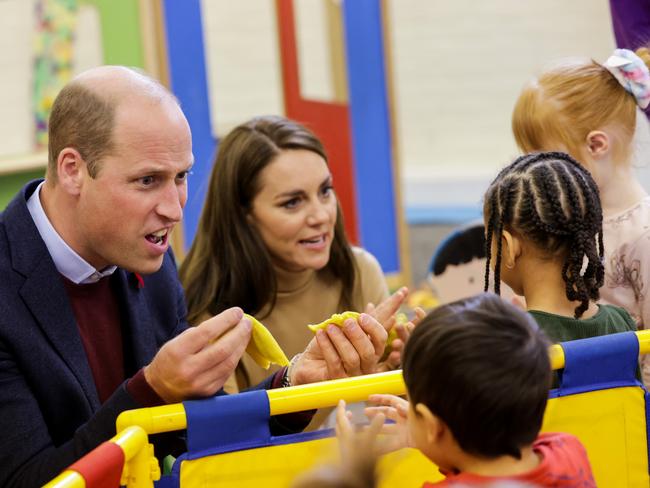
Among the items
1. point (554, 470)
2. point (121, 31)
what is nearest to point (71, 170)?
point (554, 470)

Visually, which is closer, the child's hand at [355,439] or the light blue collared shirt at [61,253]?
the child's hand at [355,439]

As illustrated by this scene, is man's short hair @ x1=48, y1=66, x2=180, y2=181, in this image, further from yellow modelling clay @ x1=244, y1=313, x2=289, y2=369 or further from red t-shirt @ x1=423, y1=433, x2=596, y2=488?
red t-shirt @ x1=423, y1=433, x2=596, y2=488

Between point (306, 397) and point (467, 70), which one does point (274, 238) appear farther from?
point (467, 70)

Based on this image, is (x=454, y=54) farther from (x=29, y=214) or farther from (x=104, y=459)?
(x=104, y=459)

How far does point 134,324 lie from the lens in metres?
1.89

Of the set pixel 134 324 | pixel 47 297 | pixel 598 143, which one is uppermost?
pixel 598 143

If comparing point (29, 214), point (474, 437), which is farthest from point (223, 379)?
point (29, 214)

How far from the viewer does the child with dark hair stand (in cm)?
119

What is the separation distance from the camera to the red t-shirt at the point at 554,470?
1212 mm

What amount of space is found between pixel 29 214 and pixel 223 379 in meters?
0.55

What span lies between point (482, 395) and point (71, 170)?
3.12 ft

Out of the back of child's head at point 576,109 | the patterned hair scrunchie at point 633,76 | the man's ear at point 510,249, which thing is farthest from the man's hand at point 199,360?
the patterned hair scrunchie at point 633,76

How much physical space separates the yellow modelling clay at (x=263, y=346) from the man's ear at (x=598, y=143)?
3.30ft

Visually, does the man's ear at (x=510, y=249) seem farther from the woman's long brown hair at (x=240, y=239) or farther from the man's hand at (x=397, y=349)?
the woman's long brown hair at (x=240, y=239)
